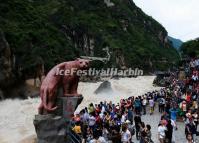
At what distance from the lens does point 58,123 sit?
588 inches

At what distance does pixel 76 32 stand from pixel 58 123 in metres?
102

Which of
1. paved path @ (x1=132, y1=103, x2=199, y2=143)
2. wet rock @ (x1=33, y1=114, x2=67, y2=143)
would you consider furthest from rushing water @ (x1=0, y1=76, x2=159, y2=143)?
paved path @ (x1=132, y1=103, x2=199, y2=143)

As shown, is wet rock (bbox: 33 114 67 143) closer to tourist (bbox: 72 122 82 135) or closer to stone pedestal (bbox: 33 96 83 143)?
stone pedestal (bbox: 33 96 83 143)

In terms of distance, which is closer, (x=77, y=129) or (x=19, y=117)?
(x=77, y=129)

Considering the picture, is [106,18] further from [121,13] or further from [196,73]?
[196,73]

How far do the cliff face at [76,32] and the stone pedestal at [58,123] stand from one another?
42180 millimetres

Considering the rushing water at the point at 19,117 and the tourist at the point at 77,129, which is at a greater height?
the tourist at the point at 77,129

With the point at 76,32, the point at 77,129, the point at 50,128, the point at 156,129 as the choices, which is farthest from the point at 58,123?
the point at 76,32

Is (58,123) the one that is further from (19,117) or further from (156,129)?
(19,117)

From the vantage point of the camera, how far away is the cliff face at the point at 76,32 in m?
63.4

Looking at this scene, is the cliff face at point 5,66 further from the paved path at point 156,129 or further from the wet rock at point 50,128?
the wet rock at point 50,128

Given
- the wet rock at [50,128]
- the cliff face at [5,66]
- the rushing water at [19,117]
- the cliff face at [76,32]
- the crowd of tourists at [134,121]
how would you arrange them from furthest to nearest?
the cliff face at [76,32] < the cliff face at [5,66] < the rushing water at [19,117] < the crowd of tourists at [134,121] < the wet rock at [50,128]

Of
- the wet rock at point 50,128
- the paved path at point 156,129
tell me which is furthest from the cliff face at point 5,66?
the wet rock at point 50,128

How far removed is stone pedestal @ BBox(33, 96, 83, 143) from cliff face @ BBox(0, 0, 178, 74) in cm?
4218
